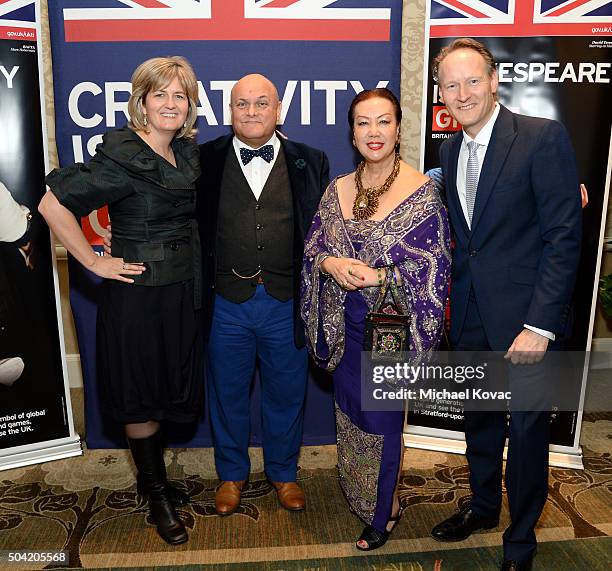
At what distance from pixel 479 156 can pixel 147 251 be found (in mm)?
1284

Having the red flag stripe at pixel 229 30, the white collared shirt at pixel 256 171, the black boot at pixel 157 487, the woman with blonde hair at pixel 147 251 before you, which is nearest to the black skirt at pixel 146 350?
the woman with blonde hair at pixel 147 251

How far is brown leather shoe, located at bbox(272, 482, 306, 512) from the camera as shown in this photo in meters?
2.95

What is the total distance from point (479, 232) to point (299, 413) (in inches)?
48.1

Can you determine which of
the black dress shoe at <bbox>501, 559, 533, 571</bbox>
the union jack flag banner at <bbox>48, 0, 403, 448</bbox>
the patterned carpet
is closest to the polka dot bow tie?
the union jack flag banner at <bbox>48, 0, 403, 448</bbox>

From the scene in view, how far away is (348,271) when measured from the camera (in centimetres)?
236

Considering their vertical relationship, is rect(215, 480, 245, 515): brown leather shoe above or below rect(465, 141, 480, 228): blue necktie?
below

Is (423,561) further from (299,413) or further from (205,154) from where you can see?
(205,154)

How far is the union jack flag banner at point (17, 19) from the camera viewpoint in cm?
298

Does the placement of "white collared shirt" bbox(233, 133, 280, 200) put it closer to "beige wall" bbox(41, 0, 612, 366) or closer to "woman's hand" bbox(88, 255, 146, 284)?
"woman's hand" bbox(88, 255, 146, 284)

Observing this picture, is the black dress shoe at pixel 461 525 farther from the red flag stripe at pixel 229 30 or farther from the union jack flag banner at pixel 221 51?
the red flag stripe at pixel 229 30

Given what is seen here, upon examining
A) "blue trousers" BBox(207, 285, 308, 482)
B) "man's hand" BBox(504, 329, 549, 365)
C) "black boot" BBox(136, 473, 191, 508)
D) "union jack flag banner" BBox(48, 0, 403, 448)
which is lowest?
"black boot" BBox(136, 473, 191, 508)

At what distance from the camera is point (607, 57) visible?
3033 millimetres

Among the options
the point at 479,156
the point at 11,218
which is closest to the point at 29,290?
the point at 11,218

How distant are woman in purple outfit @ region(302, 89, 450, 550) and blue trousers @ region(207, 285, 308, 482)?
7.5 inches
